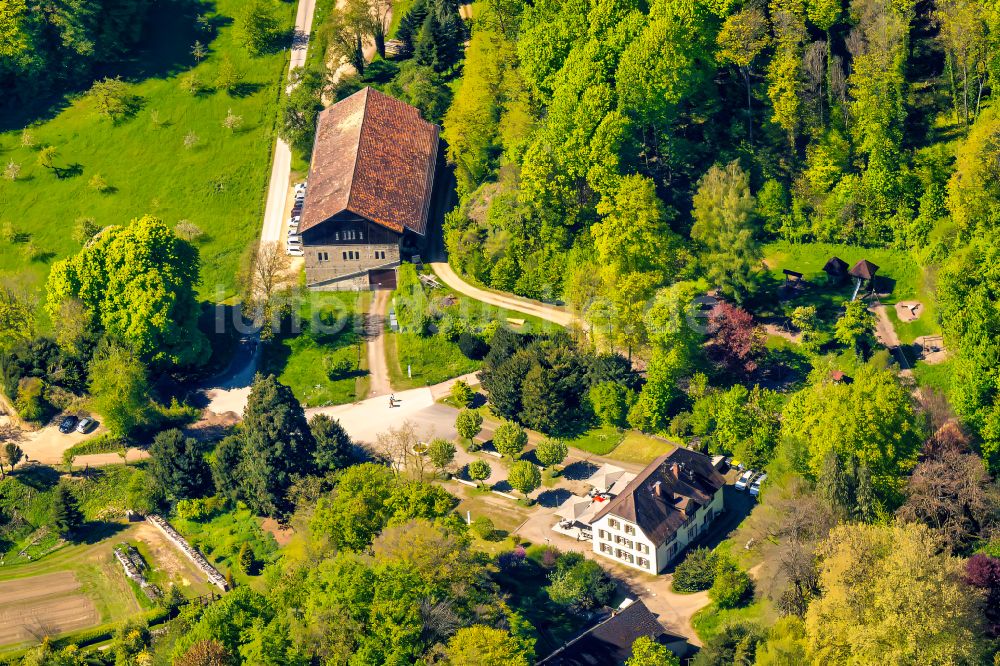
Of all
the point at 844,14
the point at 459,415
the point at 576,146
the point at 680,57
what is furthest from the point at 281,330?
the point at 844,14

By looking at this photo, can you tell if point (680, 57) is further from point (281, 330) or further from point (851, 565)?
point (851, 565)

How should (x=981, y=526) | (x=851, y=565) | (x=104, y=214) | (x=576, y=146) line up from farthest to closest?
(x=104, y=214) → (x=576, y=146) → (x=981, y=526) → (x=851, y=565)

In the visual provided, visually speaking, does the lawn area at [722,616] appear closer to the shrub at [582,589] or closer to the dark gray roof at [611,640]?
the dark gray roof at [611,640]

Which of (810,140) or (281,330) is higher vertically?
(810,140)

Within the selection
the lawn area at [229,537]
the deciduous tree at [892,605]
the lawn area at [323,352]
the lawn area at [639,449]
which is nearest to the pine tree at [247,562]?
the lawn area at [229,537]

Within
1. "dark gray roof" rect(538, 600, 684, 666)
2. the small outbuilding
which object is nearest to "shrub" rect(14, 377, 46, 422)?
"dark gray roof" rect(538, 600, 684, 666)

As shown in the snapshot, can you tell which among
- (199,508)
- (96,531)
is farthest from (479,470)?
(96,531)

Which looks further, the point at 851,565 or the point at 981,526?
the point at 981,526
